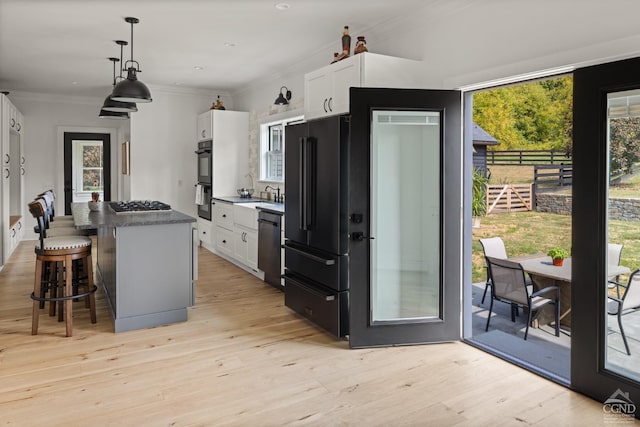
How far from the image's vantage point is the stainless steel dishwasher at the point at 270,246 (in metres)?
4.80

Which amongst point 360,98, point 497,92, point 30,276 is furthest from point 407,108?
point 30,276

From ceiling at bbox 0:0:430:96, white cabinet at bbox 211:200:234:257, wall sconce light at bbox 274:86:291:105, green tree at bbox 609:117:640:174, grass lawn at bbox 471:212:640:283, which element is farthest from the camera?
grass lawn at bbox 471:212:640:283

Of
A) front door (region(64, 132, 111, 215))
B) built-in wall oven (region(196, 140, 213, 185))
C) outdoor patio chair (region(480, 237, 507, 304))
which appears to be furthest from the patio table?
front door (region(64, 132, 111, 215))

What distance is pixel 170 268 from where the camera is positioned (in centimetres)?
387

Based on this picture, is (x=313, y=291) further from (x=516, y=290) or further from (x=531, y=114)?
(x=531, y=114)

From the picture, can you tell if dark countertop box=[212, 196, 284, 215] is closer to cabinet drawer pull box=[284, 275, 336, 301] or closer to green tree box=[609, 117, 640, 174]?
cabinet drawer pull box=[284, 275, 336, 301]

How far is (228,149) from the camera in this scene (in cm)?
706

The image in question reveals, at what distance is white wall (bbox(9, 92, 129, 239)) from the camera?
27.3 feet

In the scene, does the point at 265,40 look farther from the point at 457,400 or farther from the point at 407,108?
the point at 457,400

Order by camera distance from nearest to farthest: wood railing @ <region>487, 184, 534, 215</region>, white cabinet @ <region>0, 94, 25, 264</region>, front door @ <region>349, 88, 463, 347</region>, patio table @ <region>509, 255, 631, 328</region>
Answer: front door @ <region>349, 88, 463, 347</region> < patio table @ <region>509, 255, 631, 328</region> < white cabinet @ <region>0, 94, 25, 264</region> < wood railing @ <region>487, 184, 534, 215</region>

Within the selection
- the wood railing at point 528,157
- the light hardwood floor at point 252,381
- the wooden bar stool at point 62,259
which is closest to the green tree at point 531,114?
the wood railing at point 528,157

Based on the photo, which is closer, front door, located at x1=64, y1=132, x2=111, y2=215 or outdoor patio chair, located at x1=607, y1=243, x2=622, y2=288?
outdoor patio chair, located at x1=607, y1=243, x2=622, y2=288

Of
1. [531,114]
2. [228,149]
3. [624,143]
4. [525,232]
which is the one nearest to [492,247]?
[624,143]

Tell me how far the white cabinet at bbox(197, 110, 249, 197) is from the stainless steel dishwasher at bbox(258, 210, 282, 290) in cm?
205
